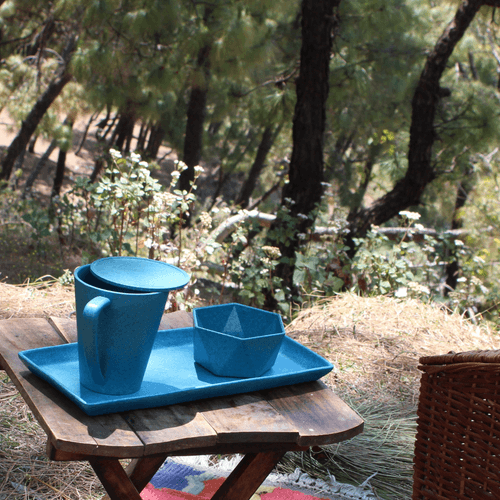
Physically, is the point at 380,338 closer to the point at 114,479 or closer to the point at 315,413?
the point at 315,413

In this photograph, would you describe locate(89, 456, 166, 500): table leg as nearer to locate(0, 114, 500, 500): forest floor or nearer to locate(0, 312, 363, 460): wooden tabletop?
locate(0, 312, 363, 460): wooden tabletop

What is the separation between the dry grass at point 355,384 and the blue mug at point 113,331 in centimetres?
78

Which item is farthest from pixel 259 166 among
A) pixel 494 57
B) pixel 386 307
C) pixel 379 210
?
pixel 386 307

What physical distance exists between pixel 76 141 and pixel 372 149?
1262 cm

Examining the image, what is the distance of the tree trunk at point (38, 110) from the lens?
19.4 feet

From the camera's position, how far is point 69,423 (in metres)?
0.77

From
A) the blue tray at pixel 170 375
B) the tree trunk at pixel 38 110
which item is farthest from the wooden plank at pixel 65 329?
the tree trunk at pixel 38 110

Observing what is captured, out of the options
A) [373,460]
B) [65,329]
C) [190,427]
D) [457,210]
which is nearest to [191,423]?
[190,427]

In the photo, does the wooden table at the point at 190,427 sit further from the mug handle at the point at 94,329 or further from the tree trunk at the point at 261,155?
the tree trunk at the point at 261,155

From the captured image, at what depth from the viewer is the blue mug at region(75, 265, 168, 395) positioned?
793 mm

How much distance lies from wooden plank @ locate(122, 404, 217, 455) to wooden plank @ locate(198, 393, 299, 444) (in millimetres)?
20

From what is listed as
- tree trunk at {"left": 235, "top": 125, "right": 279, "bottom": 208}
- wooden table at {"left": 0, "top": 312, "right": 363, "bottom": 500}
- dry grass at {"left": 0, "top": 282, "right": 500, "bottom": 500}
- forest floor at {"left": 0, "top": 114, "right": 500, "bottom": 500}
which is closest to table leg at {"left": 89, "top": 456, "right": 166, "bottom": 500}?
wooden table at {"left": 0, "top": 312, "right": 363, "bottom": 500}

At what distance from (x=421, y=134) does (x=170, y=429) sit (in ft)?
12.9

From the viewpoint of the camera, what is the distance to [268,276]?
3443mm
